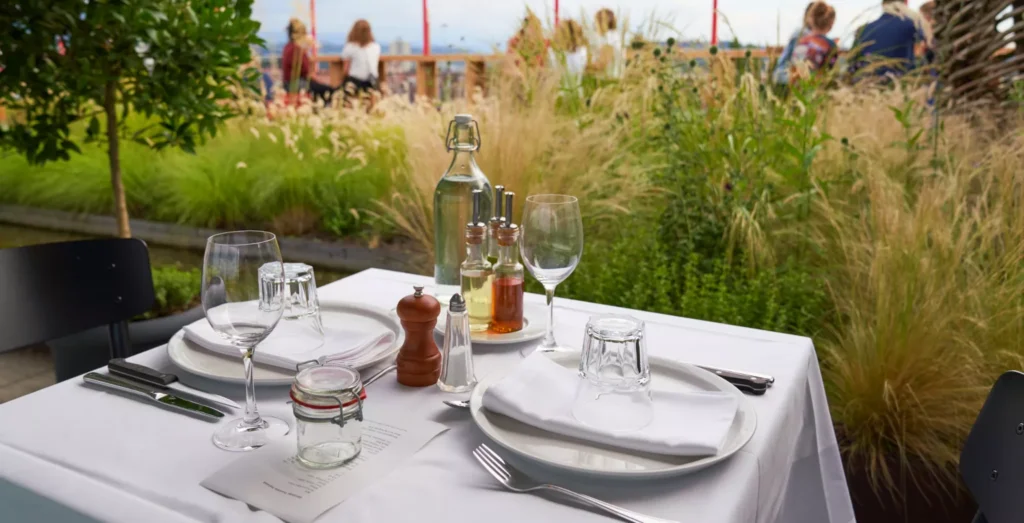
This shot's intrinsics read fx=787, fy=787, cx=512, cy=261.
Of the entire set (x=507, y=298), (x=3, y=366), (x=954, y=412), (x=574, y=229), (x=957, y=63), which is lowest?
(x=3, y=366)

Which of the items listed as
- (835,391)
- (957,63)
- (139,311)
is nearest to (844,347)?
(835,391)

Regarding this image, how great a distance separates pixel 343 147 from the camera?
4773 mm

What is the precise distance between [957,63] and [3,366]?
4329 mm

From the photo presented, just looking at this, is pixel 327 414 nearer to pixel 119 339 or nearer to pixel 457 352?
pixel 457 352

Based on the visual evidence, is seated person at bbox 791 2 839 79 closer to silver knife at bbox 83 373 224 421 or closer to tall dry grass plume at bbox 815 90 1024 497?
tall dry grass plume at bbox 815 90 1024 497

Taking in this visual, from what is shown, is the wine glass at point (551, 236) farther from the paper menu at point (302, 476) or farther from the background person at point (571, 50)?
the background person at point (571, 50)

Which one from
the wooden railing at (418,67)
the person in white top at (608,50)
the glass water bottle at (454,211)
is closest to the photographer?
the glass water bottle at (454,211)

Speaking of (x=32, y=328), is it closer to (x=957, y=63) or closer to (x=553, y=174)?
(x=553, y=174)

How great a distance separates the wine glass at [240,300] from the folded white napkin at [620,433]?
0.28 m

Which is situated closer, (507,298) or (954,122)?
(507,298)

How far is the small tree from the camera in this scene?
2279 millimetres

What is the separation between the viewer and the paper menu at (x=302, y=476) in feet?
2.61

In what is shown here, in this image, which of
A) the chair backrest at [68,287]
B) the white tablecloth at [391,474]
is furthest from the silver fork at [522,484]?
the chair backrest at [68,287]

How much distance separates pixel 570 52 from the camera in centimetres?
413
